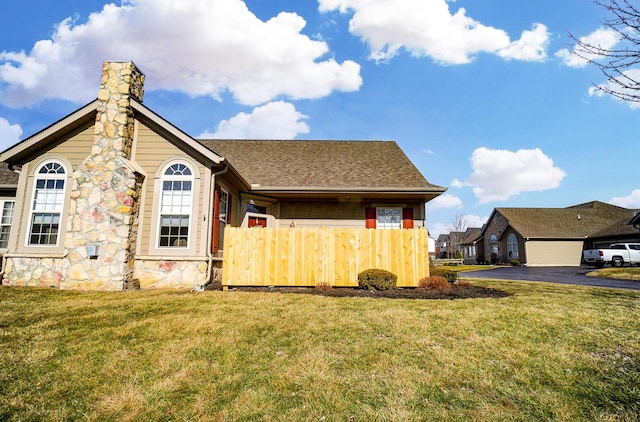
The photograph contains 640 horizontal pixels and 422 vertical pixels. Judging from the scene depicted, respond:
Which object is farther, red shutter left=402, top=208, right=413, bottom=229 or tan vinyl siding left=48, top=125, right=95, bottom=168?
red shutter left=402, top=208, right=413, bottom=229

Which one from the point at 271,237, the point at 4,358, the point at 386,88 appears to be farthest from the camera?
the point at 386,88

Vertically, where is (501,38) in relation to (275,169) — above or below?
above

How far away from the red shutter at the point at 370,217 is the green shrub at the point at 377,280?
14.5 ft

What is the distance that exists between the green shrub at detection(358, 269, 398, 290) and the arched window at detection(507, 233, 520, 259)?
97.9ft

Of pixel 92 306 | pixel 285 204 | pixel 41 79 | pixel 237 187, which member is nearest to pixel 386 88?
pixel 285 204

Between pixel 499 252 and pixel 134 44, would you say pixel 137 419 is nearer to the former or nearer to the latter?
pixel 134 44

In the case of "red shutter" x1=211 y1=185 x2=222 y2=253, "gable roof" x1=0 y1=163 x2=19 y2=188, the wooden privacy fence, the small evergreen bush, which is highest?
"gable roof" x1=0 y1=163 x2=19 y2=188

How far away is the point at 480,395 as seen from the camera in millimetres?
2734

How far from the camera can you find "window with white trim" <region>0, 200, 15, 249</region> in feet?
36.6

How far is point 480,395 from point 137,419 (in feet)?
9.15

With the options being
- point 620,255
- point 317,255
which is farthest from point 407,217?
point 620,255

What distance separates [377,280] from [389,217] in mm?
5126

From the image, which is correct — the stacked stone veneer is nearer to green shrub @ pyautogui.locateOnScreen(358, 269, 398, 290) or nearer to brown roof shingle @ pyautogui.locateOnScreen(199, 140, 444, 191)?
green shrub @ pyautogui.locateOnScreen(358, 269, 398, 290)

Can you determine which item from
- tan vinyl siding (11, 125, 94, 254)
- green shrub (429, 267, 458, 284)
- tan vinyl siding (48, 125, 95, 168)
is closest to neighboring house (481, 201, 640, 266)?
green shrub (429, 267, 458, 284)
